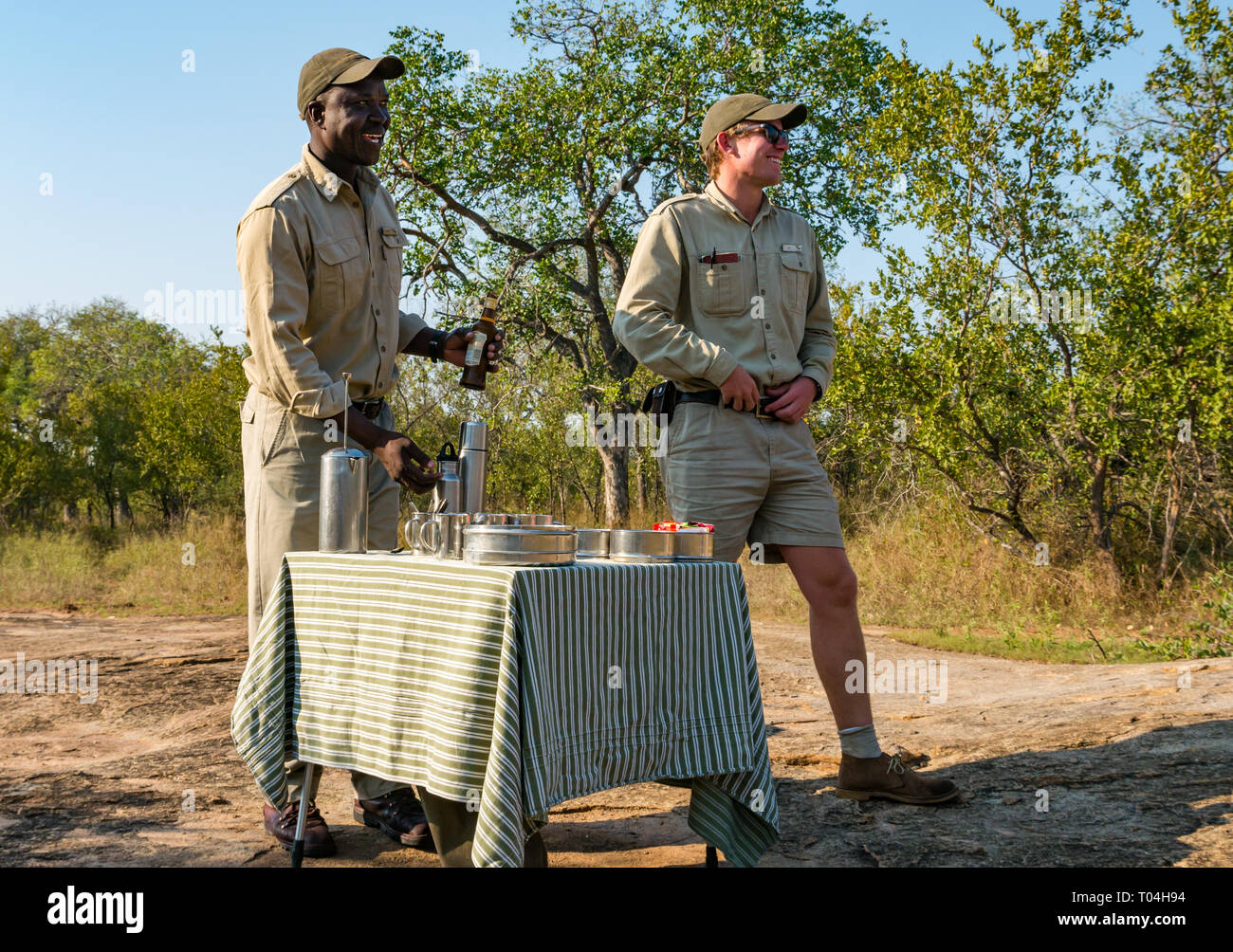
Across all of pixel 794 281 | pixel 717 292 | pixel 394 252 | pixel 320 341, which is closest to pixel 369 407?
pixel 320 341

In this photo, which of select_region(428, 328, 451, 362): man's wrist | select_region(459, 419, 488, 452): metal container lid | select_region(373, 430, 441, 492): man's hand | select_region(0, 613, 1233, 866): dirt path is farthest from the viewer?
select_region(428, 328, 451, 362): man's wrist

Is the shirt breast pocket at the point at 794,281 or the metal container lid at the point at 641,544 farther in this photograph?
the shirt breast pocket at the point at 794,281

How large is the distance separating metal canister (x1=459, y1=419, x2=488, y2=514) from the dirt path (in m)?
1.23

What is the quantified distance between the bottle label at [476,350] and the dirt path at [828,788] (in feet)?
5.51

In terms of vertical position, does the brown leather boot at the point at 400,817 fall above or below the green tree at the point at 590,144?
below

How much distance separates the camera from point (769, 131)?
3.95 metres

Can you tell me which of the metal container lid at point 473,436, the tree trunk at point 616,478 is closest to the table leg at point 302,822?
the metal container lid at point 473,436

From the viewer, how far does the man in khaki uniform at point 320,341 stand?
138 inches

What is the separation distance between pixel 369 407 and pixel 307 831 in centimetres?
146

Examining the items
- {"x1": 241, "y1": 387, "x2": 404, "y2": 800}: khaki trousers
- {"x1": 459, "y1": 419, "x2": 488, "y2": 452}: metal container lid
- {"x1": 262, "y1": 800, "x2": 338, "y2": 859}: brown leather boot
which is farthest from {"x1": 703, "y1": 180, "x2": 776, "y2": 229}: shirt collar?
{"x1": 262, "y1": 800, "x2": 338, "y2": 859}: brown leather boot

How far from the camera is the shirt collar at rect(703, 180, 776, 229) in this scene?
401cm

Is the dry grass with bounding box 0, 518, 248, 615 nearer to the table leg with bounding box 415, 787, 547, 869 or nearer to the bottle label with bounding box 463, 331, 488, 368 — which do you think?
the bottle label with bounding box 463, 331, 488, 368

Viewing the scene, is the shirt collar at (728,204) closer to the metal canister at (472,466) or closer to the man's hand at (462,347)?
the man's hand at (462,347)
